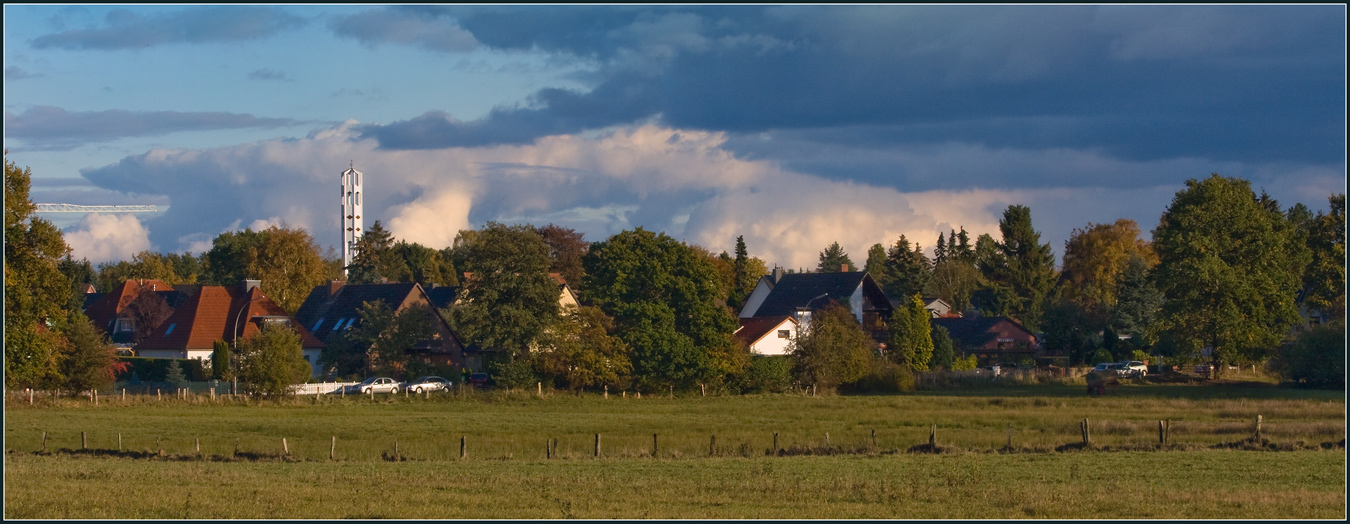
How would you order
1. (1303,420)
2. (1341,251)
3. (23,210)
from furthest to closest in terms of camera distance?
(1341,251)
(1303,420)
(23,210)

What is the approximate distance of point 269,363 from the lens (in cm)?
5700

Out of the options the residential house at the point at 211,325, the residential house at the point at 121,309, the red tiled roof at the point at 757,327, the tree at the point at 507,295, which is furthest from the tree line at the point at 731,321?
the residential house at the point at 121,309

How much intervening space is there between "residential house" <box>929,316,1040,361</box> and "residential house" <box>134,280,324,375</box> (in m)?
48.9

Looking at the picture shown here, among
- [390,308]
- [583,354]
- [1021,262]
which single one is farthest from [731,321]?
[1021,262]

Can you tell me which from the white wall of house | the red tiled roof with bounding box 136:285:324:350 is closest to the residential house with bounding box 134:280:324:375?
the red tiled roof with bounding box 136:285:324:350

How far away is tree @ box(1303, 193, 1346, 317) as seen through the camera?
78.6 m

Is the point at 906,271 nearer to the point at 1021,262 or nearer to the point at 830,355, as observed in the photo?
the point at 1021,262

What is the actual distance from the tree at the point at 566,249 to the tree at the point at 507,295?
5041 cm

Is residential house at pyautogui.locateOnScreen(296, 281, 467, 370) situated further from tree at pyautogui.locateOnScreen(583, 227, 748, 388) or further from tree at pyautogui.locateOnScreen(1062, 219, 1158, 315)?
tree at pyautogui.locateOnScreen(1062, 219, 1158, 315)

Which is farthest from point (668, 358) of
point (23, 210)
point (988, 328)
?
point (988, 328)

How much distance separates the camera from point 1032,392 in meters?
63.7

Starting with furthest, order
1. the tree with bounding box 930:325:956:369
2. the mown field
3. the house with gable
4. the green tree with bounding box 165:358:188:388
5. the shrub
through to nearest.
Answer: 1. the house with gable
2. the tree with bounding box 930:325:956:369
3. the shrub
4. the green tree with bounding box 165:358:188:388
5. the mown field

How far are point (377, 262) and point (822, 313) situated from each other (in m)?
72.6

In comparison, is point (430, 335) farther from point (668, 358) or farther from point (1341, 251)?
point (1341, 251)
